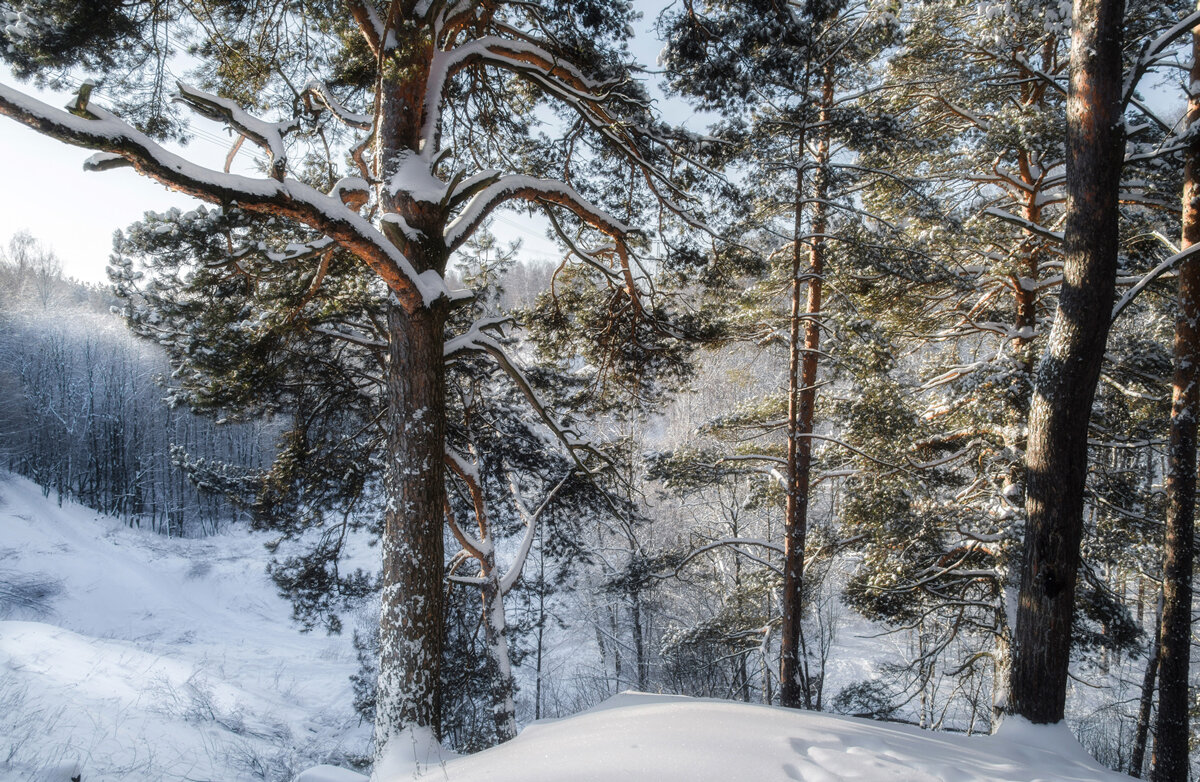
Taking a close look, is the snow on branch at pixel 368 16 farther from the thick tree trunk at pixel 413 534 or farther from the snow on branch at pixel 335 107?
the thick tree trunk at pixel 413 534

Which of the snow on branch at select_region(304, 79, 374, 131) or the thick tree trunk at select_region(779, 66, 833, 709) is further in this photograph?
the thick tree trunk at select_region(779, 66, 833, 709)

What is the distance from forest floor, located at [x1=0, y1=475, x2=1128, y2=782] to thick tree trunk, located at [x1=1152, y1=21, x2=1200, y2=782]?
2997 millimetres

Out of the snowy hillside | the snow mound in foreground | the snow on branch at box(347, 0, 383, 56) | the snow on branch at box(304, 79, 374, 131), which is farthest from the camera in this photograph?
the snowy hillside

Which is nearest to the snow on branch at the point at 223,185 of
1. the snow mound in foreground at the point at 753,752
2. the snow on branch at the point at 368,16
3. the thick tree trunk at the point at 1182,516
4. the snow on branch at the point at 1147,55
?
the snow on branch at the point at 368,16

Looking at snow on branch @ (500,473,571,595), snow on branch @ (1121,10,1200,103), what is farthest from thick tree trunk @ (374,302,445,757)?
snow on branch @ (1121,10,1200,103)

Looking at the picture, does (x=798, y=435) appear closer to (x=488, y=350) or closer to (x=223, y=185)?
(x=488, y=350)

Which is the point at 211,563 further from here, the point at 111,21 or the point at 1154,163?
the point at 1154,163

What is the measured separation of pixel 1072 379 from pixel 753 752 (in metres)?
3.19

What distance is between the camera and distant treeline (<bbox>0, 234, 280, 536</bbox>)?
93.4 feet

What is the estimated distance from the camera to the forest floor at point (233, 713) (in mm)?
2406

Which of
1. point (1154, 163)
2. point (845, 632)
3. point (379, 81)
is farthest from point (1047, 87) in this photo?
point (845, 632)

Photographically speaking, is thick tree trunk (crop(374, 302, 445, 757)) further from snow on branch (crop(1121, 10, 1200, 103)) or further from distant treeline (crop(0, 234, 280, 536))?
distant treeline (crop(0, 234, 280, 536))

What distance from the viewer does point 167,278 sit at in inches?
196

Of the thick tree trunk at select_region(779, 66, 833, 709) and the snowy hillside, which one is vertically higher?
the thick tree trunk at select_region(779, 66, 833, 709)
